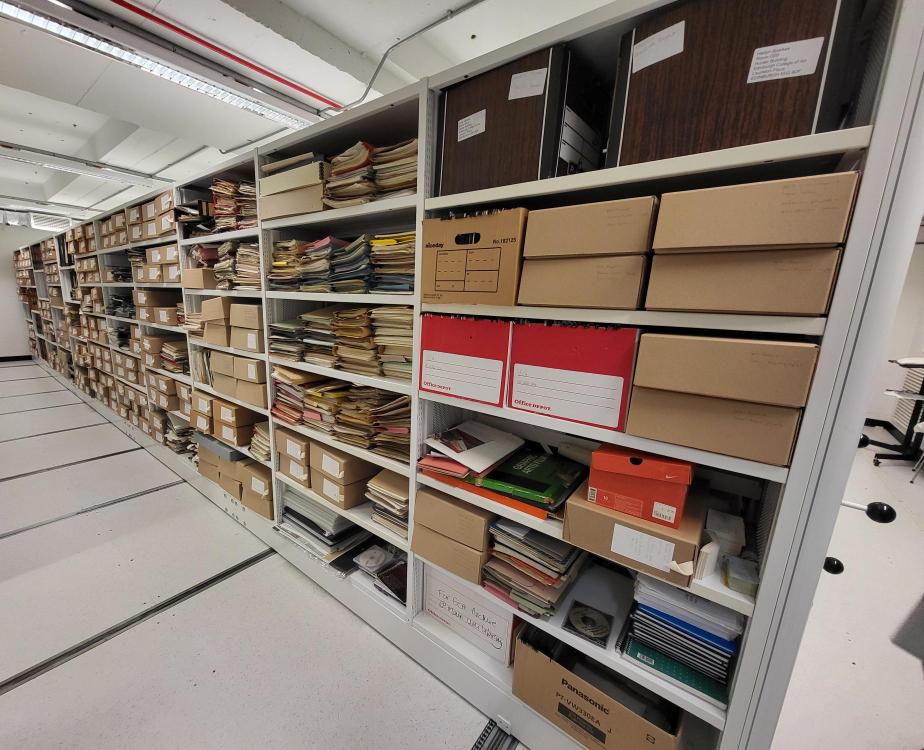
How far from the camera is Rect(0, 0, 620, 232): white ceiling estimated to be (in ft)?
5.36

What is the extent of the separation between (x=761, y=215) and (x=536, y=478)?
903 mm

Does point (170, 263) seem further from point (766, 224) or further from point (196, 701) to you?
point (766, 224)

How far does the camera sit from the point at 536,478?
121 centimetres

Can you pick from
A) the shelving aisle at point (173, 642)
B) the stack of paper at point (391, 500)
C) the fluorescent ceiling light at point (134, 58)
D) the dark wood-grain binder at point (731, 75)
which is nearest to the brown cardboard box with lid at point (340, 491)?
the stack of paper at point (391, 500)

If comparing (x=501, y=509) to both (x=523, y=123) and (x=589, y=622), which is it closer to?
(x=589, y=622)

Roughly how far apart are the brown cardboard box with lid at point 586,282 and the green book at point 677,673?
0.98m

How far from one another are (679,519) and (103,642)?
2.35 m

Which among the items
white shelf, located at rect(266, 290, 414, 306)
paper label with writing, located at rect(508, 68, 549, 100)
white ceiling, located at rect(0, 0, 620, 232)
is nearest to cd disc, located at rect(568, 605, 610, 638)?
white shelf, located at rect(266, 290, 414, 306)

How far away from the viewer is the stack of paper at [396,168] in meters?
1.29

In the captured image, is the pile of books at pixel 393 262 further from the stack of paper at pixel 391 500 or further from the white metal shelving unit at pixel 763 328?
the stack of paper at pixel 391 500

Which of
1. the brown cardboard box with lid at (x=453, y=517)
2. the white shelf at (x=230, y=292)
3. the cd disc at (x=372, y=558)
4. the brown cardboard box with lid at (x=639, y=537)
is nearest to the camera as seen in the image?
the brown cardboard box with lid at (x=639, y=537)

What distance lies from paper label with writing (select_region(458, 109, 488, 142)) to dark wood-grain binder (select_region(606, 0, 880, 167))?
38 centimetres

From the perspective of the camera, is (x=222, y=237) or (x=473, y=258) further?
(x=222, y=237)

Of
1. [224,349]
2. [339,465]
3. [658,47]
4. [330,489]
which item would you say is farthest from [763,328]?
[224,349]
